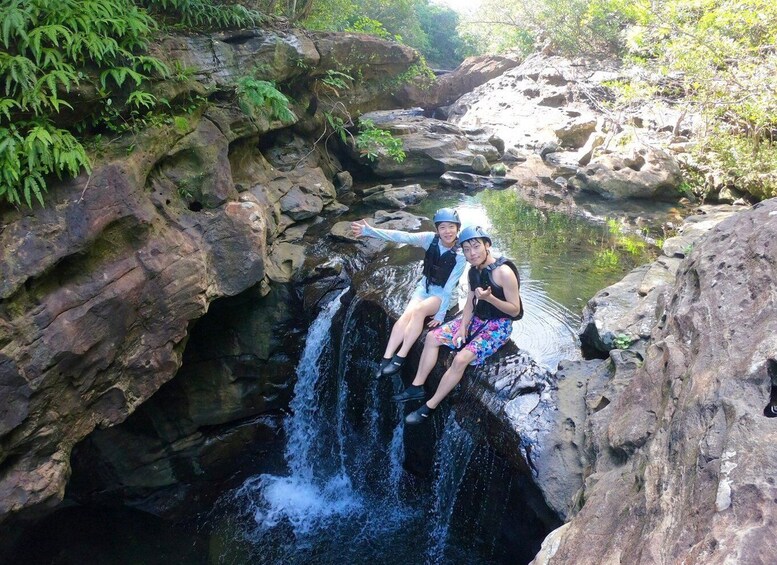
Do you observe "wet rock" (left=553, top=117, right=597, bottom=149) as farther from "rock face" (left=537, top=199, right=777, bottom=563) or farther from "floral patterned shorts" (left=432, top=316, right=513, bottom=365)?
"floral patterned shorts" (left=432, top=316, right=513, bottom=365)

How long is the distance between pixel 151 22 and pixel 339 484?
643 cm

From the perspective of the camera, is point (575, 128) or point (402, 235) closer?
point (402, 235)

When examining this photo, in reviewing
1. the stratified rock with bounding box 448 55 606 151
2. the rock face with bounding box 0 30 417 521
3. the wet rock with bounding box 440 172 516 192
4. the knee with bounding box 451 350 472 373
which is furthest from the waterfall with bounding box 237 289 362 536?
the stratified rock with bounding box 448 55 606 151

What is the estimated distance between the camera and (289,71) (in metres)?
8.77

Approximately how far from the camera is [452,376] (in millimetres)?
5449

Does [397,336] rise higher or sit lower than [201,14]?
lower

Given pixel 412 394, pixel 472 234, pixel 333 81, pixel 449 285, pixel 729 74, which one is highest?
pixel 333 81

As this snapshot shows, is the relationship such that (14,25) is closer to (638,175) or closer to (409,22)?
(638,175)

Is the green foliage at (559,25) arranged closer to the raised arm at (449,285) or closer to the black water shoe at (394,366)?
the raised arm at (449,285)

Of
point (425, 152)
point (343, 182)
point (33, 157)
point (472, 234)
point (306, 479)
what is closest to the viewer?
point (33, 157)

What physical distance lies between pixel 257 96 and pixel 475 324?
4523mm

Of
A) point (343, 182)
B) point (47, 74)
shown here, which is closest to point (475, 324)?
→ point (47, 74)

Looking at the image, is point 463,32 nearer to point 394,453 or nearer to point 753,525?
point 394,453

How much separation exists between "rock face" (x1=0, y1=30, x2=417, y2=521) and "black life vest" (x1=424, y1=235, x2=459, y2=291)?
2.25 metres
